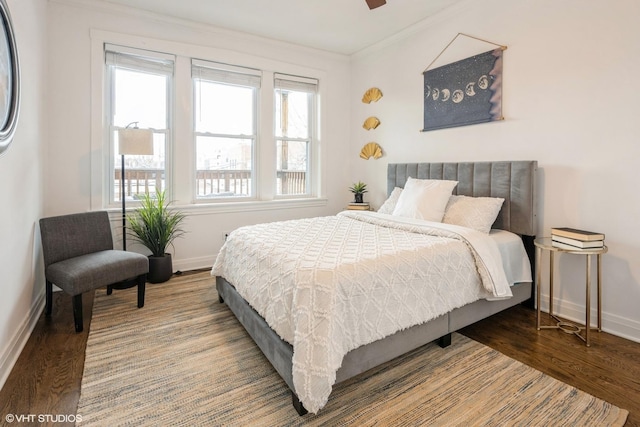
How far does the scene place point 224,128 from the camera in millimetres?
4113

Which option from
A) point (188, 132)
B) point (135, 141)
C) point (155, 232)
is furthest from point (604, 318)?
point (188, 132)

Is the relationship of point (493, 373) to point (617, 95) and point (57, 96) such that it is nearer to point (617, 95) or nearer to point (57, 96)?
point (617, 95)

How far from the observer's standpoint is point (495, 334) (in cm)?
236

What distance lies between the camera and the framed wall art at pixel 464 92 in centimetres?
298

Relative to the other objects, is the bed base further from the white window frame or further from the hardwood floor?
the white window frame

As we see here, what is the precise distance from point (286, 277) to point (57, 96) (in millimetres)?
3072

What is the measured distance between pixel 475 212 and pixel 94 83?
3.78 m

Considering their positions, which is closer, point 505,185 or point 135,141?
point 505,185

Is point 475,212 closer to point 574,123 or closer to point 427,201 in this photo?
point 427,201

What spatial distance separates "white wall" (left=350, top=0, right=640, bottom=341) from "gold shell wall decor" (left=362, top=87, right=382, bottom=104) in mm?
1045

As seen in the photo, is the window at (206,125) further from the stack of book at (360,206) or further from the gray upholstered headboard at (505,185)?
the gray upholstered headboard at (505,185)

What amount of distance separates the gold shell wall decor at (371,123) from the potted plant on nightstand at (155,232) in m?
2.71

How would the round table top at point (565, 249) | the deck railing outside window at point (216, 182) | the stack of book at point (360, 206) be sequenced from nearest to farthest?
the round table top at point (565, 249), the deck railing outside window at point (216, 182), the stack of book at point (360, 206)

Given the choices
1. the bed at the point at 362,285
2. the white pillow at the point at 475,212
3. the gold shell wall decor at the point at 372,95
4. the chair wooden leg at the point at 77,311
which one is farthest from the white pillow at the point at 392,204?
the chair wooden leg at the point at 77,311
